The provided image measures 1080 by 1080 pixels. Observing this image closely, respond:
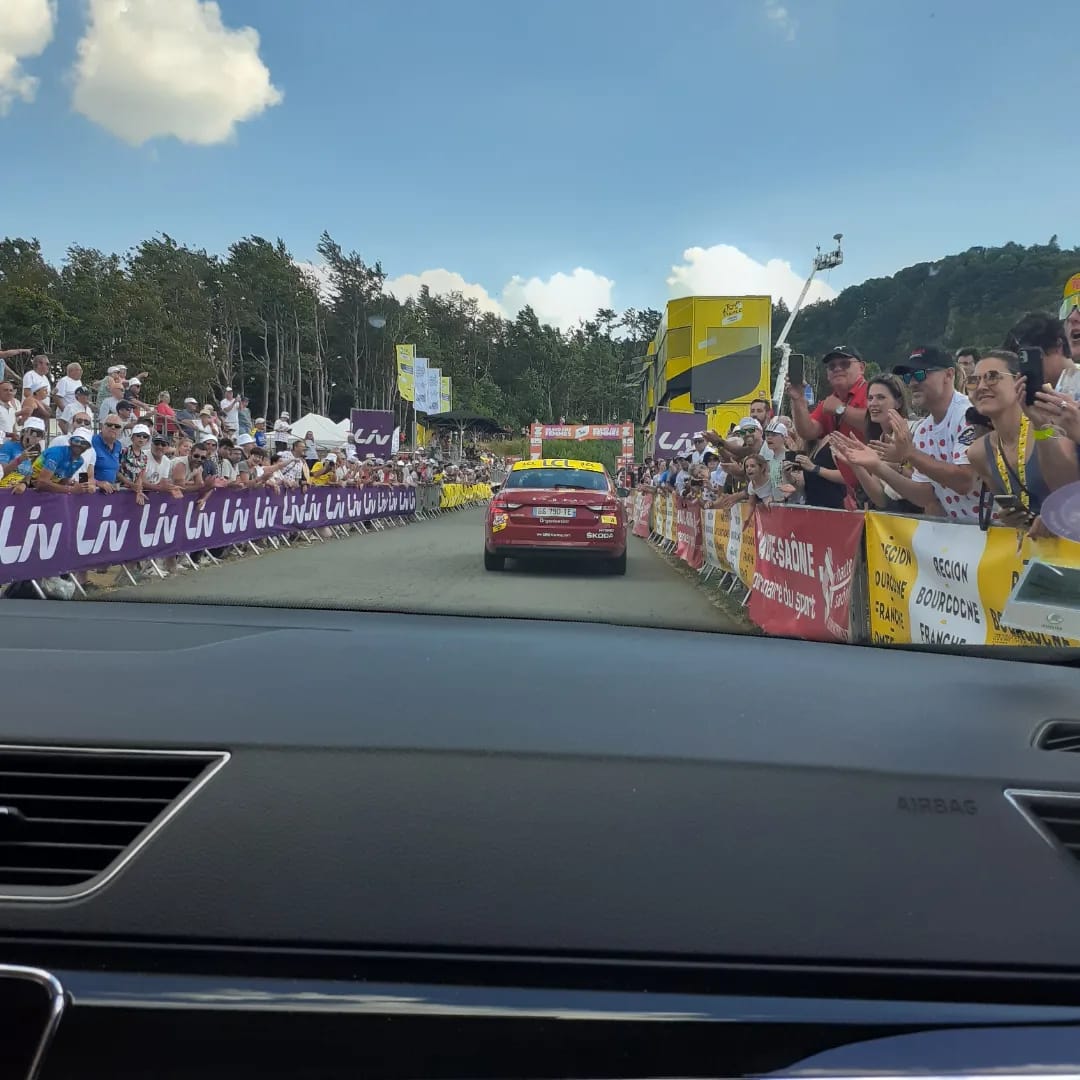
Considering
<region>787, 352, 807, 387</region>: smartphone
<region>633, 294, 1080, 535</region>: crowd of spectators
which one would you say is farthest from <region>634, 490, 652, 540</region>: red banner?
<region>787, 352, 807, 387</region>: smartphone

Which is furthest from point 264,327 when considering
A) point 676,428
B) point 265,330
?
point 676,428

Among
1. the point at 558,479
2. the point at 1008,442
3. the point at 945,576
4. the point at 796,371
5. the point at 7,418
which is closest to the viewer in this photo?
the point at 1008,442

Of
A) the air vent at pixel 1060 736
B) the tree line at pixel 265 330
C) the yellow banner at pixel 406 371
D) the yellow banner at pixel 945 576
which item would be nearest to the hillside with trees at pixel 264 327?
the tree line at pixel 265 330

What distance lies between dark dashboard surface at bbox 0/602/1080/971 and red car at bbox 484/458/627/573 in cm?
979

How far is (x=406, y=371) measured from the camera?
126 feet

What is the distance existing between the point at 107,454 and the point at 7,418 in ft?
8.29

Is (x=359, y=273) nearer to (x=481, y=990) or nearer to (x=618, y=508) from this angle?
(x=618, y=508)

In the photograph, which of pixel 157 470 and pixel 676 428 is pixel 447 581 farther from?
pixel 676 428

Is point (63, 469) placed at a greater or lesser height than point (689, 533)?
greater

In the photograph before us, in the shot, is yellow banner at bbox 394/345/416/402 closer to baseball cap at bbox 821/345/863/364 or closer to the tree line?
the tree line

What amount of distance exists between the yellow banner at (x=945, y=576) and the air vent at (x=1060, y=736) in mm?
2133

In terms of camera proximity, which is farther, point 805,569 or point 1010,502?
point 805,569

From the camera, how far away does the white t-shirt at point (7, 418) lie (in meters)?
11.7

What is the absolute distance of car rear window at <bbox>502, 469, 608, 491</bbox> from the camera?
13.2 meters
